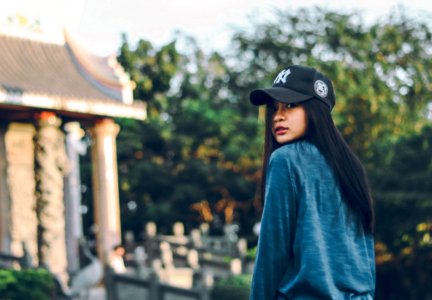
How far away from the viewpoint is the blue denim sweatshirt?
264 centimetres

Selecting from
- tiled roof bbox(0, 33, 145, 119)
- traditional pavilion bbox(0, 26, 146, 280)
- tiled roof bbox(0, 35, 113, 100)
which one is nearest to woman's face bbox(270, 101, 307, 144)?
tiled roof bbox(0, 33, 145, 119)

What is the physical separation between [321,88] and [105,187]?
14.3 meters

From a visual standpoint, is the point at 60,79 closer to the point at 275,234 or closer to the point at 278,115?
the point at 278,115

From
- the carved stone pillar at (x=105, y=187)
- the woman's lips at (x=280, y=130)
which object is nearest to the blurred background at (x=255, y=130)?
the carved stone pillar at (x=105, y=187)

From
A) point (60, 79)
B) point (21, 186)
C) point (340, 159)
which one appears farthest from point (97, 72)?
point (340, 159)

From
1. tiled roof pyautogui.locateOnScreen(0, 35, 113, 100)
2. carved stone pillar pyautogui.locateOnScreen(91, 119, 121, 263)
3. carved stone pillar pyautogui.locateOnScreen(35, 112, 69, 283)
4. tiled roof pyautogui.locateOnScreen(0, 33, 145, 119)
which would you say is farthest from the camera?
carved stone pillar pyautogui.locateOnScreen(91, 119, 121, 263)

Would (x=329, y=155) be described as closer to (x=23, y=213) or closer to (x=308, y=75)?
(x=308, y=75)

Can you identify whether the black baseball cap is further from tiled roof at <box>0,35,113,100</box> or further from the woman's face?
tiled roof at <box>0,35,113,100</box>

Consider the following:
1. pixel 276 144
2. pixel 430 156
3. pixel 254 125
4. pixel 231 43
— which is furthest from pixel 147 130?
pixel 276 144

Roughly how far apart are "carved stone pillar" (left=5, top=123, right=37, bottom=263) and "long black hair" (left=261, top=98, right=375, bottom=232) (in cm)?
1278

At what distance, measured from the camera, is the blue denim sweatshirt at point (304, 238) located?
2.64 meters

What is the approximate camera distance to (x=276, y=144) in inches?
116

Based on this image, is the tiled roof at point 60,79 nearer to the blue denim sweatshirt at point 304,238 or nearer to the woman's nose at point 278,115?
the woman's nose at point 278,115

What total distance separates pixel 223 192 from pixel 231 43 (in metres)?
6.19
